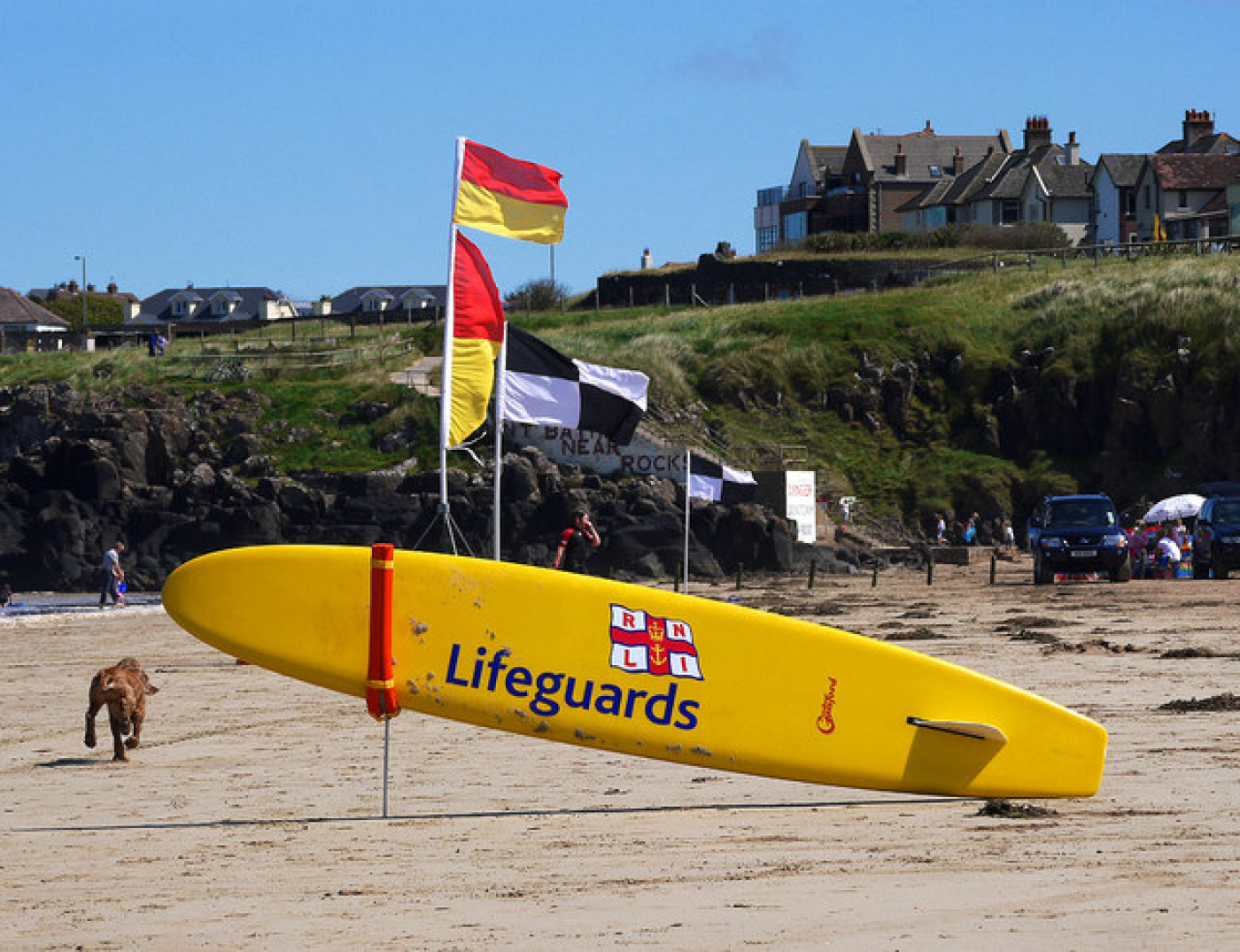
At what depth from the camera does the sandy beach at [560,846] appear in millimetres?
6504

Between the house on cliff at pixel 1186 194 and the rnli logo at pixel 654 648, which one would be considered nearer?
the rnli logo at pixel 654 648

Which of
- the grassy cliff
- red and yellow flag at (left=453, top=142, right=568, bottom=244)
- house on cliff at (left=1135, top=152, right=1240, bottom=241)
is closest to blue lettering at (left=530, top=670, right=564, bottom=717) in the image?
red and yellow flag at (left=453, top=142, right=568, bottom=244)

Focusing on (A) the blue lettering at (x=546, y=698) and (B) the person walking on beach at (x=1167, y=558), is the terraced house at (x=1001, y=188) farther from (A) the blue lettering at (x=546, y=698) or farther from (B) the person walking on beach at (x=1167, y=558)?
(A) the blue lettering at (x=546, y=698)

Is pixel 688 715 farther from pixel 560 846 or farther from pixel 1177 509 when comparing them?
pixel 1177 509

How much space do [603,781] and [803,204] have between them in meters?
84.0

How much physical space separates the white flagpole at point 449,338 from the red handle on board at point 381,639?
29.3 feet

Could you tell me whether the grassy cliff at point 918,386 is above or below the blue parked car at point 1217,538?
above

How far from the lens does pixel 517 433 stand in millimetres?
43938

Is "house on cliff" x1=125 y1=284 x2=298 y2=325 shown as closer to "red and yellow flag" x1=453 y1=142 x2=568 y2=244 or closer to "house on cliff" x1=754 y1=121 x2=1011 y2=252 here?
"house on cliff" x1=754 y1=121 x2=1011 y2=252

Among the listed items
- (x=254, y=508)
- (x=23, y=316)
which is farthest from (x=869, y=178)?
(x=254, y=508)

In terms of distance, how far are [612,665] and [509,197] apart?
11.9 metres

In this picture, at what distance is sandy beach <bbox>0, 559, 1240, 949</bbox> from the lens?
21.3ft

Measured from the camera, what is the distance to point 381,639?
9.30 metres

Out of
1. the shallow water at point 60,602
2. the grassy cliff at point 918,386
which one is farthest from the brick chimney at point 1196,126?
the shallow water at point 60,602
